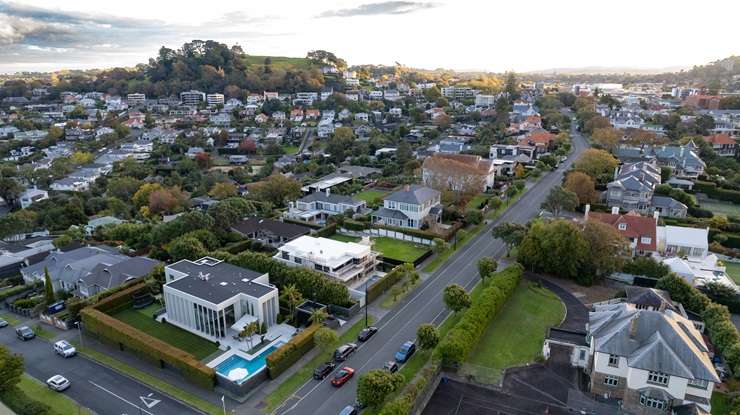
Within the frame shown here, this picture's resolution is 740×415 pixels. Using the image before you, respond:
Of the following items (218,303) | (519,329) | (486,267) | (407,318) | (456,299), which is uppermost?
(218,303)

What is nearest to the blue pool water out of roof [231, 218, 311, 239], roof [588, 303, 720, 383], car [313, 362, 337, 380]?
car [313, 362, 337, 380]

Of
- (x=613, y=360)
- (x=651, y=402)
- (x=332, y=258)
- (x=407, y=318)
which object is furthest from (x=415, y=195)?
(x=651, y=402)

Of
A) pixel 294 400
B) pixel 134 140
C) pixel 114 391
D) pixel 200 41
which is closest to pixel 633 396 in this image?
pixel 294 400

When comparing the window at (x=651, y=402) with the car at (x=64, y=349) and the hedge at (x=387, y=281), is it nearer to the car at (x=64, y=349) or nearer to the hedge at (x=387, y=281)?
the hedge at (x=387, y=281)

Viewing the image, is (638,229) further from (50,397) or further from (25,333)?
(25,333)

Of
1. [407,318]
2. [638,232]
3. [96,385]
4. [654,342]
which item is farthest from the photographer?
[638,232]

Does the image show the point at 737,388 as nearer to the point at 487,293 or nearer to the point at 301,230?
the point at 487,293
